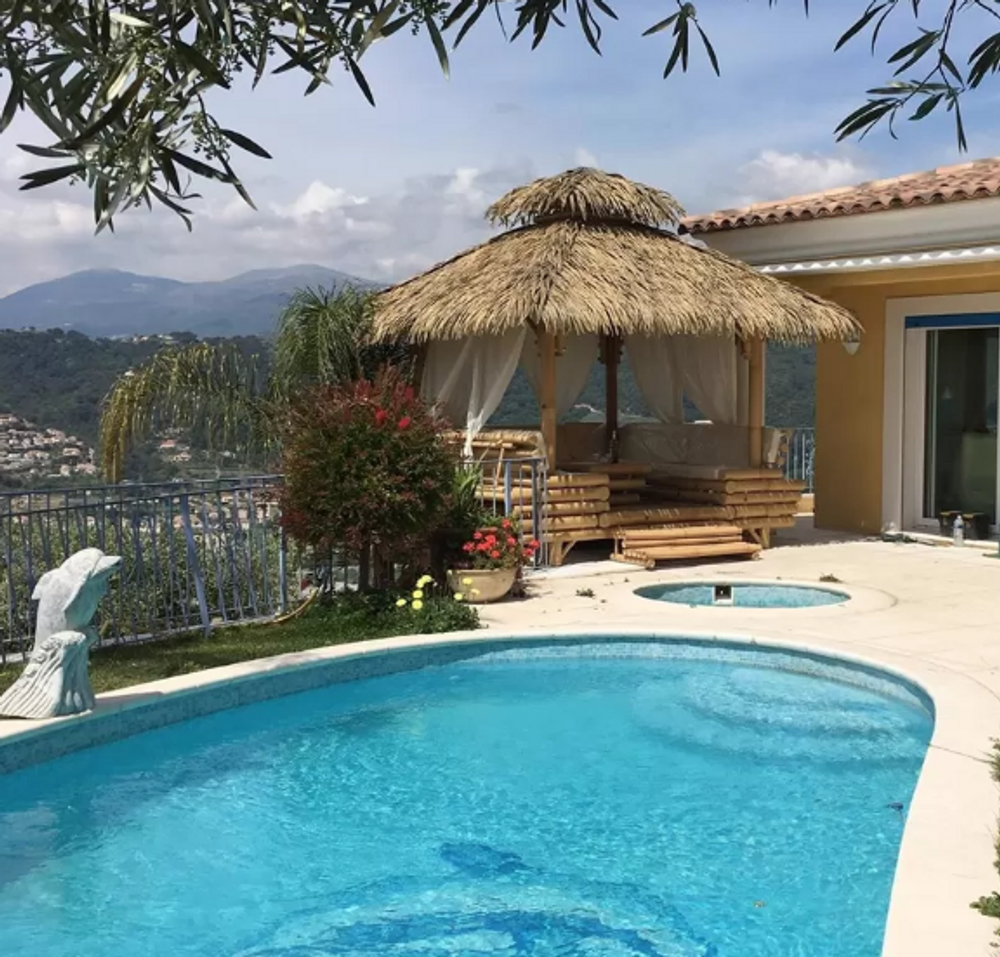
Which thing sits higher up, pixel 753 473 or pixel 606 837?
pixel 753 473

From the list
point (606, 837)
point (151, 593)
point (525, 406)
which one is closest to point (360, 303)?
point (525, 406)

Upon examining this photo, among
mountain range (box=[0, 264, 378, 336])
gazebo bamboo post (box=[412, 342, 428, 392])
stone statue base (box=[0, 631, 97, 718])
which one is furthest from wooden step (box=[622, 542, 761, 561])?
mountain range (box=[0, 264, 378, 336])

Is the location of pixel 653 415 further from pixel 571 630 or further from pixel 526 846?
pixel 526 846

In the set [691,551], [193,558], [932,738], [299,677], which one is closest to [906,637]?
[932,738]

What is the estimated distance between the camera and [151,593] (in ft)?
32.8

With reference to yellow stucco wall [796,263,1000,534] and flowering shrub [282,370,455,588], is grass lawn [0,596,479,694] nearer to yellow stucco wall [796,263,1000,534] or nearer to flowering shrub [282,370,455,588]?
flowering shrub [282,370,455,588]

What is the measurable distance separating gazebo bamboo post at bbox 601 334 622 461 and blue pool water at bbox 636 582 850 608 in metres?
4.89

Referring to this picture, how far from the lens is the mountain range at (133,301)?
5400 centimetres

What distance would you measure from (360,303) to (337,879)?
10.3 m

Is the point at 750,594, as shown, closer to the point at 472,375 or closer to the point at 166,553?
the point at 472,375

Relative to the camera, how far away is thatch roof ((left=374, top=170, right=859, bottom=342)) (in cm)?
1297

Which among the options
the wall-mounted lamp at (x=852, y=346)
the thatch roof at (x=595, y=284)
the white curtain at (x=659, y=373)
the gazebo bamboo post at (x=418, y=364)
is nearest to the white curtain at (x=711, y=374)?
the white curtain at (x=659, y=373)

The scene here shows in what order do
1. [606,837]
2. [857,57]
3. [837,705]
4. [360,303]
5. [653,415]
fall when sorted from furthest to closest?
[653,415], [360,303], [837,705], [606,837], [857,57]

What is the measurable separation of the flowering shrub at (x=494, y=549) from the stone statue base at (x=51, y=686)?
15.0ft
